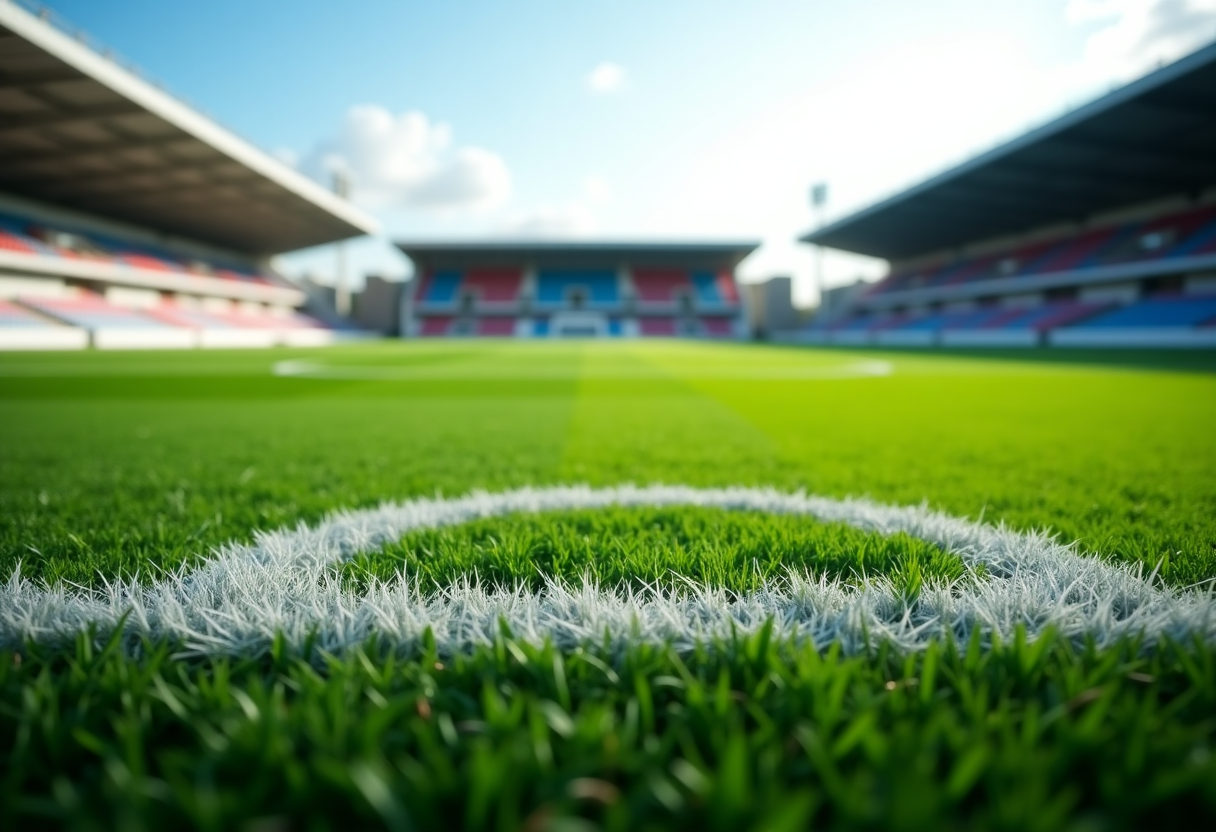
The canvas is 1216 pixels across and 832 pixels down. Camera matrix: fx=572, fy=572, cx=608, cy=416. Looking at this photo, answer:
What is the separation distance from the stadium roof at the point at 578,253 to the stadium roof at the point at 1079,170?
14261mm

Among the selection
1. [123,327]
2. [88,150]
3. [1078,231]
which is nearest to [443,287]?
[123,327]

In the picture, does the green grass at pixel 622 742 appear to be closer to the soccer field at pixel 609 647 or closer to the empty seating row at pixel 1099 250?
the soccer field at pixel 609 647

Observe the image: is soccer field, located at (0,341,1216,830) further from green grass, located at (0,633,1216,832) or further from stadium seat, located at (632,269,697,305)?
stadium seat, located at (632,269,697,305)

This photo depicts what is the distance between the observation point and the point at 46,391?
949 centimetres

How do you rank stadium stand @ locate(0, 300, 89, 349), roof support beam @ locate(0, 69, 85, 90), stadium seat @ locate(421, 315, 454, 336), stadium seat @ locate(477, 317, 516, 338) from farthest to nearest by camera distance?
1. stadium seat @ locate(421, 315, 454, 336)
2. stadium seat @ locate(477, 317, 516, 338)
3. stadium stand @ locate(0, 300, 89, 349)
4. roof support beam @ locate(0, 69, 85, 90)

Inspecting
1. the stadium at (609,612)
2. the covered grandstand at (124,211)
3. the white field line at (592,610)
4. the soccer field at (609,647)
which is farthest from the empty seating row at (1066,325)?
the covered grandstand at (124,211)

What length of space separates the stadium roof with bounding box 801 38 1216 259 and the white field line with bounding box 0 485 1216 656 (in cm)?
2454

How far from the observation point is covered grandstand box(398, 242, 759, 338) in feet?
175

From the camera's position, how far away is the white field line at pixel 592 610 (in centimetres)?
144

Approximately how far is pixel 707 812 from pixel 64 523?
11.0 feet

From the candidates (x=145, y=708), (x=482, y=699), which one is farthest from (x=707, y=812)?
(x=145, y=708)

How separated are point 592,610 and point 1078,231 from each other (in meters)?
45.5

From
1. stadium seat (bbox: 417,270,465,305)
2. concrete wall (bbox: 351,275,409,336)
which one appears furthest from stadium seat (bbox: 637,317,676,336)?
concrete wall (bbox: 351,275,409,336)

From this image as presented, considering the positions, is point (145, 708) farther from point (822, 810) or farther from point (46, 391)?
point (46, 391)
